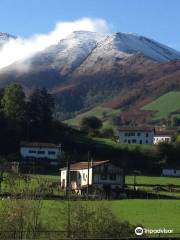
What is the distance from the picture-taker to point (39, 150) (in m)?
90.0

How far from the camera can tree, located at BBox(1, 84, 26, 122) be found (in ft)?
308

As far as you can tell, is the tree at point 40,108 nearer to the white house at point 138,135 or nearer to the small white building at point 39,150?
the small white building at point 39,150

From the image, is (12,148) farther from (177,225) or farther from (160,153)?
(177,225)

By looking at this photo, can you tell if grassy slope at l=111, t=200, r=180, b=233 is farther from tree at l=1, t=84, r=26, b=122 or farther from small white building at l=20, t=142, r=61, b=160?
tree at l=1, t=84, r=26, b=122

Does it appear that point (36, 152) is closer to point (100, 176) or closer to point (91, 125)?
point (100, 176)

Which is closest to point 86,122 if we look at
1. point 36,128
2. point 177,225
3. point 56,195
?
point 36,128

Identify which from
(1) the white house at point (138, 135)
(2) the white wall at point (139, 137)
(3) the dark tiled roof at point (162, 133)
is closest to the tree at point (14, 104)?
(1) the white house at point (138, 135)

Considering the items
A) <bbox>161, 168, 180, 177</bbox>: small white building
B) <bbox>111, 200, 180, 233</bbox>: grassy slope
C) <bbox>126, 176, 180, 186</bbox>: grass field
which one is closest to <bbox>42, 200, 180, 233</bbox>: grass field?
<bbox>111, 200, 180, 233</bbox>: grassy slope

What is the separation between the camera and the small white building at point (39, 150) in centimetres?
8944

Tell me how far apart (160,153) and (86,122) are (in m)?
24.1

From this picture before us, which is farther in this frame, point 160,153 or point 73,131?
point 73,131

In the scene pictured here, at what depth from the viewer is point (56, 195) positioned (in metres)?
57.0

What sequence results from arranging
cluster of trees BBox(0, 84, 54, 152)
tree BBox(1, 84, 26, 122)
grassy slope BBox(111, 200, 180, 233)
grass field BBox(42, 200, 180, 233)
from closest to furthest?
grass field BBox(42, 200, 180, 233)
grassy slope BBox(111, 200, 180, 233)
cluster of trees BBox(0, 84, 54, 152)
tree BBox(1, 84, 26, 122)

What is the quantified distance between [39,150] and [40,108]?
35.0ft
